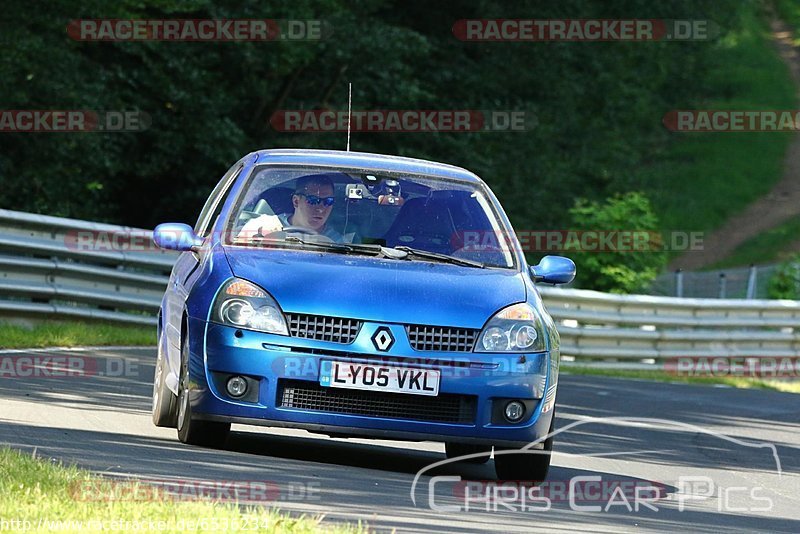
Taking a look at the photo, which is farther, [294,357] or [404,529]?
[294,357]

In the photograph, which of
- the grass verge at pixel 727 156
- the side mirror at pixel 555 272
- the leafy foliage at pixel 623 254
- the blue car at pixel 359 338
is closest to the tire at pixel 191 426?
the blue car at pixel 359 338

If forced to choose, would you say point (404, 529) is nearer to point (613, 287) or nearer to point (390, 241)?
point (390, 241)

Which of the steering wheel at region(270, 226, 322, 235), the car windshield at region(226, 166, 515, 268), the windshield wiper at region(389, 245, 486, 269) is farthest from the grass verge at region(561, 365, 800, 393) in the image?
the steering wheel at region(270, 226, 322, 235)

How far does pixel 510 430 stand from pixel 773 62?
69702 mm

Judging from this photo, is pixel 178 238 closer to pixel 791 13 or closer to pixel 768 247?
pixel 768 247

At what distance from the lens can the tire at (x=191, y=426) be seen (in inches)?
340

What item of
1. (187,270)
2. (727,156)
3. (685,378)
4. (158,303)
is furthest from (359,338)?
(727,156)

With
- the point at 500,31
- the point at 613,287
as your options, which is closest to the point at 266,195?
the point at 613,287

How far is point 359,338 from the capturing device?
8.25 meters

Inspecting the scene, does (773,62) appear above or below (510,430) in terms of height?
above

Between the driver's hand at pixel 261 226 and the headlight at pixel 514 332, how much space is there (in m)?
1.39

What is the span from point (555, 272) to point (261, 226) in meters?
1.63

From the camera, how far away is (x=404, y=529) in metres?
6.59

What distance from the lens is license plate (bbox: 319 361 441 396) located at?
825cm
